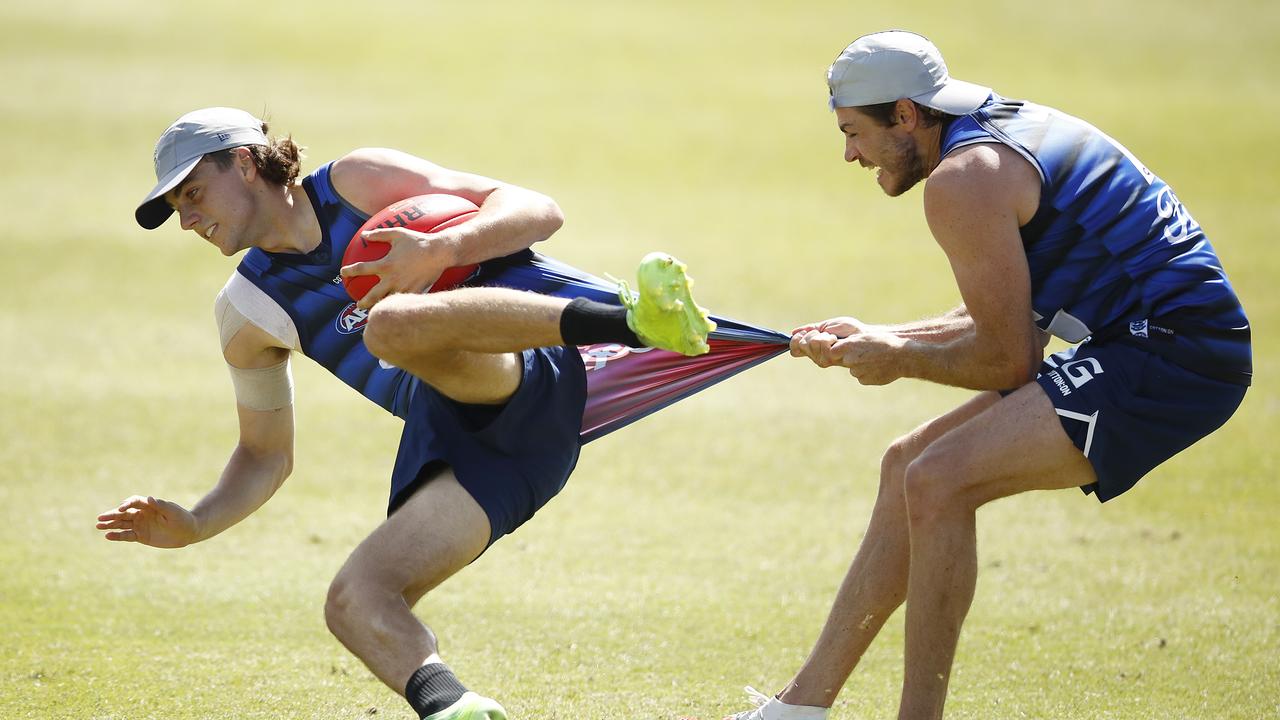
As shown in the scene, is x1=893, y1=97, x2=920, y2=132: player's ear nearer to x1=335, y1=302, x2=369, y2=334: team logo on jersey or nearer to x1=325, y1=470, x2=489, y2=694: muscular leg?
x1=325, y1=470, x2=489, y2=694: muscular leg

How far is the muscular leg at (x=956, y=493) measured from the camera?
13.4 feet

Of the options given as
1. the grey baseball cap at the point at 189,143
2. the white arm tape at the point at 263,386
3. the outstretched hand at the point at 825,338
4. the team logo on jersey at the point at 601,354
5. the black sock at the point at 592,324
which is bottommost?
the white arm tape at the point at 263,386

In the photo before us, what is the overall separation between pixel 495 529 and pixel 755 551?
281cm

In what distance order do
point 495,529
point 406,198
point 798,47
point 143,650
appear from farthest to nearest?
point 798,47
point 143,650
point 406,198
point 495,529

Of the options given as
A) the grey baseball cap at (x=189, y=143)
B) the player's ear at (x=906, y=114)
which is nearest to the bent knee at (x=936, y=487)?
the player's ear at (x=906, y=114)

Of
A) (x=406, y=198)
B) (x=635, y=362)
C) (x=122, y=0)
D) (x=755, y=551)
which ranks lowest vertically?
(x=755, y=551)

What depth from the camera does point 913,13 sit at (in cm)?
2278

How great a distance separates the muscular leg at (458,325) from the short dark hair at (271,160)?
115 centimetres

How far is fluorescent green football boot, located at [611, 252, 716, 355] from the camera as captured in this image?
3961 mm

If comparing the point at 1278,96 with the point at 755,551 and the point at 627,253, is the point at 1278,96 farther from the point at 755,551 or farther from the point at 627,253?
the point at 755,551

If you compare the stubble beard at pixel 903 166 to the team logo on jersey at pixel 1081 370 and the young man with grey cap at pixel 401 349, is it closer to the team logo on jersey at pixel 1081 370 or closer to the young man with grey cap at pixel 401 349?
the team logo on jersey at pixel 1081 370

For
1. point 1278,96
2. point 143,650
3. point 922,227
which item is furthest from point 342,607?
point 1278,96

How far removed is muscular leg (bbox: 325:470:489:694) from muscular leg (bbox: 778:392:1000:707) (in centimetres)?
128

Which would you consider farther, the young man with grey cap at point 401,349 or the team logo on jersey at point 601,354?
the team logo on jersey at point 601,354
